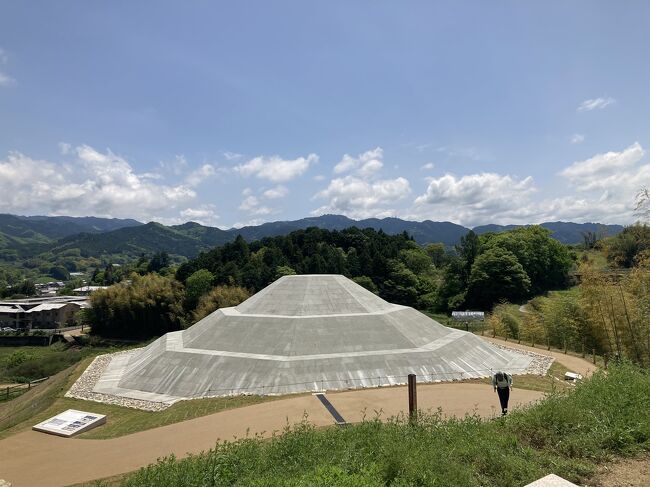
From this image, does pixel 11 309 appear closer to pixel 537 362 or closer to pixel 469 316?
pixel 469 316

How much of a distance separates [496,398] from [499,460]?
1258 centimetres

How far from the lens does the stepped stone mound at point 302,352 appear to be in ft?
76.6

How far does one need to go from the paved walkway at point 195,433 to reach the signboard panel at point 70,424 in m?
0.32

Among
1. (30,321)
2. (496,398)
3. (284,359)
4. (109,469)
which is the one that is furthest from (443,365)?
(30,321)

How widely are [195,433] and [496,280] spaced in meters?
56.8

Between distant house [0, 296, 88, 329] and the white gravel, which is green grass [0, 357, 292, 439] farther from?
distant house [0, 296, 88, 329]

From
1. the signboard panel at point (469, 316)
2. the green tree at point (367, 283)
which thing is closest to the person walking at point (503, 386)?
the signboard panel at point (469, 316)

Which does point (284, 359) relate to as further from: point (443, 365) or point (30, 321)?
point (30, 321)

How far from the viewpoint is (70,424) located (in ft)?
57.7

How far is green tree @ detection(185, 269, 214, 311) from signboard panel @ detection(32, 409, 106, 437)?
4211cm

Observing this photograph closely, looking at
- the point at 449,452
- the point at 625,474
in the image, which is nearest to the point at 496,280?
the point at 625,474

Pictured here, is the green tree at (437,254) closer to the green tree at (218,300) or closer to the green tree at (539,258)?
the green tree at (539,258)

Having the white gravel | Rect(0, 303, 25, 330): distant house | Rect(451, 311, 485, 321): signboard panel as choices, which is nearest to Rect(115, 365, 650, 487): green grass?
the white gravel

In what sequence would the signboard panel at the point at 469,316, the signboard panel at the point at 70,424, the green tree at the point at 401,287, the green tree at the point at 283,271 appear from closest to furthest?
the signboard panel at the point at 70,424, the signboard panel at the point at 469,316, the green tree at the point at 283,271, the green tree at the point at 401,287
